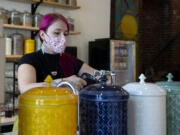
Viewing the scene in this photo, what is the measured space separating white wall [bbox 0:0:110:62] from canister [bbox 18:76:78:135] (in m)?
3.46

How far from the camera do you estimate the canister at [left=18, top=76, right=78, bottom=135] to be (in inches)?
24.0

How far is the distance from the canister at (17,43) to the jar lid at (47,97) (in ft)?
9.22

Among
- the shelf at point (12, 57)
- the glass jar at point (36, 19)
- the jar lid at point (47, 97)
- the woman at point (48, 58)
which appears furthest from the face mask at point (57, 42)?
the glass jar at point (36, 19)

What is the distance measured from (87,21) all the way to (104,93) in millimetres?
3896

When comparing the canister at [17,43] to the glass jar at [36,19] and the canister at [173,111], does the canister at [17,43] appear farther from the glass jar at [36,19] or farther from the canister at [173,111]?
the canister at [173,111]

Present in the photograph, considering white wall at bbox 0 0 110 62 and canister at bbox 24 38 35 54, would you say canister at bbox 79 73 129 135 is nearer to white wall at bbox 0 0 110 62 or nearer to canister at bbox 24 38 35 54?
canister at bbox 24 38 35 54

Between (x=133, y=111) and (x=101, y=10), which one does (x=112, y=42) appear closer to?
(x=101, y=10)

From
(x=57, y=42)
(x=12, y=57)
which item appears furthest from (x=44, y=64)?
(x=12, y=57)

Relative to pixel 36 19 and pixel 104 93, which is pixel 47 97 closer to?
pixel 104 93

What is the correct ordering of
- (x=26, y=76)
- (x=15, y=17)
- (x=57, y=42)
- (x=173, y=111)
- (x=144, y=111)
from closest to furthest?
1. (x=144, y=111)
2. (x=173, y=111)
3. (x=26, y=76)
4. (x=57, y=42)
5. (x=15, y=17)

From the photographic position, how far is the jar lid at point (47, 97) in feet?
2.01

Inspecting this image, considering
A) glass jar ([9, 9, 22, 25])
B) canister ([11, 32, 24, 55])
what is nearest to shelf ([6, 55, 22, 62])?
canister ([11, 32, 24, 55])

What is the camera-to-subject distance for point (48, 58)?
1.72 metres

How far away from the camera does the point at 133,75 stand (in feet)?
15.4
